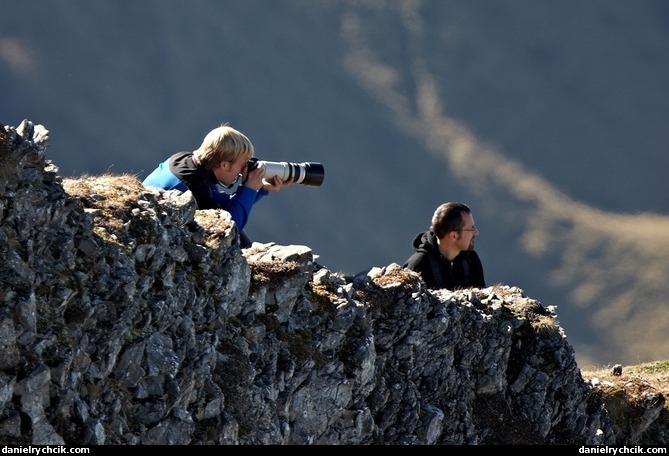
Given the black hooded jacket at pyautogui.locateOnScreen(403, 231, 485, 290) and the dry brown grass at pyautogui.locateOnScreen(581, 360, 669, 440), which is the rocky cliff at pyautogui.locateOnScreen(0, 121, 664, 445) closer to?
the black hooded jacket at pyautogui.locateOnScreen(403, 231, 485, 290)

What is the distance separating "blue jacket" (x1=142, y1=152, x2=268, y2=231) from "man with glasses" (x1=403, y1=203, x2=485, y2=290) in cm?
293

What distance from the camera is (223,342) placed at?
996 cm

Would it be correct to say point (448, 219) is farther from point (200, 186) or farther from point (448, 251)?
point (200, 186)

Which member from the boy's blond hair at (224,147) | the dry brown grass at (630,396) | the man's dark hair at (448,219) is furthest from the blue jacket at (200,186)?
the dry brown grass at (630,396)

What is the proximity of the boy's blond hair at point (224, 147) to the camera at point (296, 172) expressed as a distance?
26.0 inches

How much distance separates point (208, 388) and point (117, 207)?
2171 millimetres

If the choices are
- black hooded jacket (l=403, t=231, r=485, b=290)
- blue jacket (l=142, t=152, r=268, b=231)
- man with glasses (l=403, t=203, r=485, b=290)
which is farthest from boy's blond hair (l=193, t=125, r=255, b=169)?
black hooded jacket (l=403, t=231, r=485, b=290)

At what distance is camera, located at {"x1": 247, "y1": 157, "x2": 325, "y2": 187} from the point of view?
11500 millimetres

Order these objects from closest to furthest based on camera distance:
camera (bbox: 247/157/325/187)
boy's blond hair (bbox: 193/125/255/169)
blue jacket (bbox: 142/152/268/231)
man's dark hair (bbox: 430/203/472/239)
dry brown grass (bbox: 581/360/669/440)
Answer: boy's blond hair (bbox: 193/125/255/169)
blue jacket (bbox: 142/152/268/231)
camera (bbox: 247/157/325/187)
man's dark hair (bbox: 430/203/472/239)
dry brown grass (bbox: 581/360/669/440)

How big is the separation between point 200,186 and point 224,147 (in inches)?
28.3

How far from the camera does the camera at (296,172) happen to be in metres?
11.5

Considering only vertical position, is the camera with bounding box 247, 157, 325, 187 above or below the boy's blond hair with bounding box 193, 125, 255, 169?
above

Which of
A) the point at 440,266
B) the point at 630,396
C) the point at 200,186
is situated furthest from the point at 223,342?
the point at 630,396

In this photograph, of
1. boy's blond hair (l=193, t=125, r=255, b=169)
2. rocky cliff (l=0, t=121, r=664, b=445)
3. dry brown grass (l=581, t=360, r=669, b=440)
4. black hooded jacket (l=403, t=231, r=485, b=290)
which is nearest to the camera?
rocky cliff (l=0, t=121, r=664, b=445)
